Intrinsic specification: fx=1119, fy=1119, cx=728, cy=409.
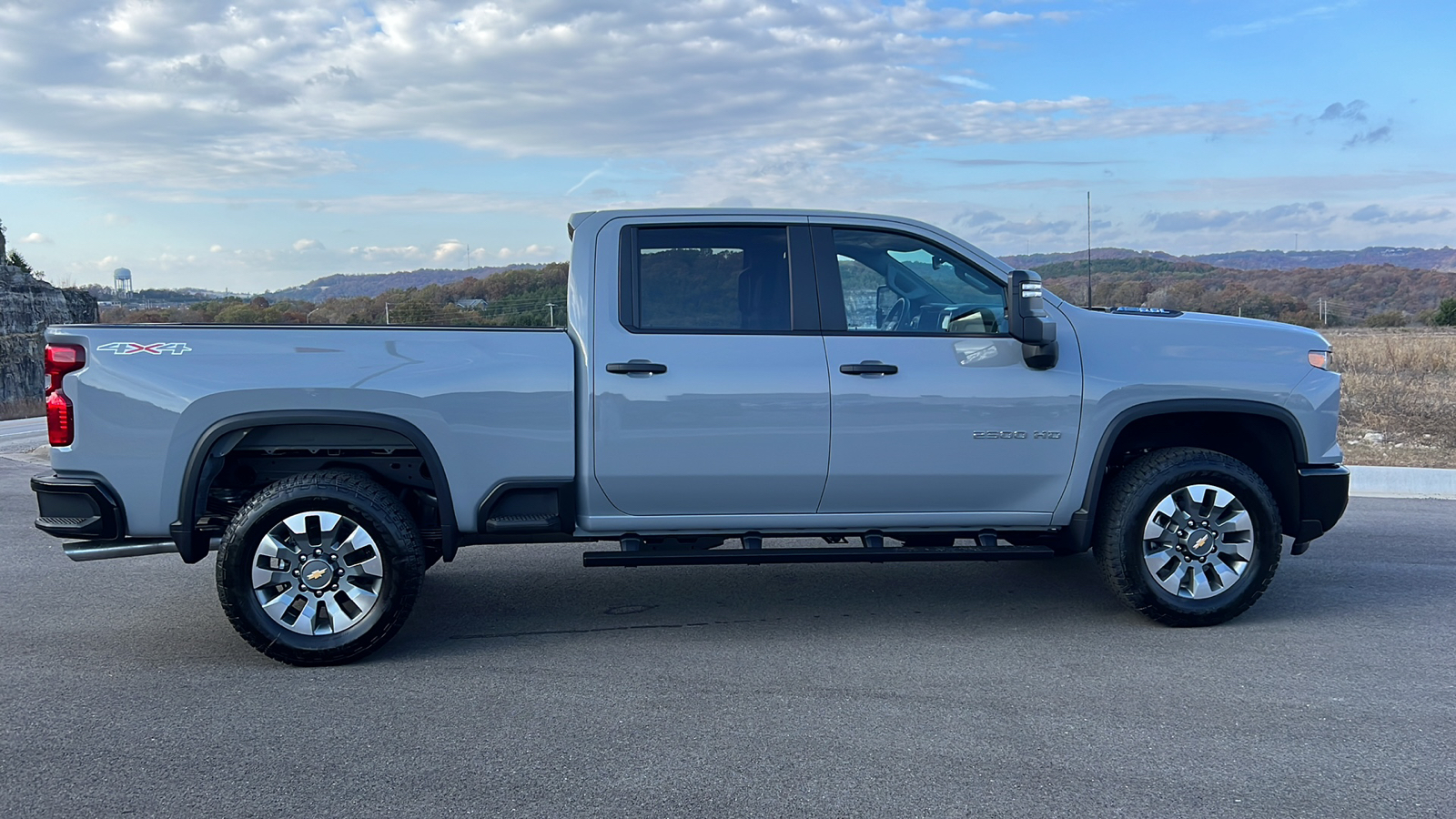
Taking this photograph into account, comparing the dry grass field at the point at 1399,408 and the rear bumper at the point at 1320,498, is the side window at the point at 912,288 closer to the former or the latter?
the rear bumper at the point at 1320,498

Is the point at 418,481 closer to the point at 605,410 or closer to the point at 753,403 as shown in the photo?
the point at 605,410

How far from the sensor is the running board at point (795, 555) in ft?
17.6

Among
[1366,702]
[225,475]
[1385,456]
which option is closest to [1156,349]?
[1366,702]

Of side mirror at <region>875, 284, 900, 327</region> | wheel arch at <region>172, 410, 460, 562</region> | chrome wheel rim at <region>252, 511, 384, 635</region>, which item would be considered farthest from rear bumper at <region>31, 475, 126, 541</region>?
side mirror at <region>875, 284, 900, 327</region>

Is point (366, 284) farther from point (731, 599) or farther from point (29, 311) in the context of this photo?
point (29, 311)

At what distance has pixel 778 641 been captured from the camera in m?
5.42

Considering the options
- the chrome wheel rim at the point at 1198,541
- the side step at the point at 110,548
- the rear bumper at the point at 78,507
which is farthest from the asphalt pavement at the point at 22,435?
the chrome wheel rim at the point at 1198,541

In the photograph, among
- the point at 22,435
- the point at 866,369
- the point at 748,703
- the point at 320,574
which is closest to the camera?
the point at 748,703

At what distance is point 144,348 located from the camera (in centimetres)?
502

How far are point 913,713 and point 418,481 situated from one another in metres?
2.62

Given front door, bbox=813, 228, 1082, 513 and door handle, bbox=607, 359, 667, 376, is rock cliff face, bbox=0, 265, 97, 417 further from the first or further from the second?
front door, bbox=813, 228, 1082, 513

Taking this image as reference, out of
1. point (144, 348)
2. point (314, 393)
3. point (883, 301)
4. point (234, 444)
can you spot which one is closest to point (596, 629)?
point (314, 393)

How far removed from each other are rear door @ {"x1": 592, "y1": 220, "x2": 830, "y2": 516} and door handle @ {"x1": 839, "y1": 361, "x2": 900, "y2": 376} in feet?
0.36

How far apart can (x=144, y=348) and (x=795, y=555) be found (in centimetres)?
314
